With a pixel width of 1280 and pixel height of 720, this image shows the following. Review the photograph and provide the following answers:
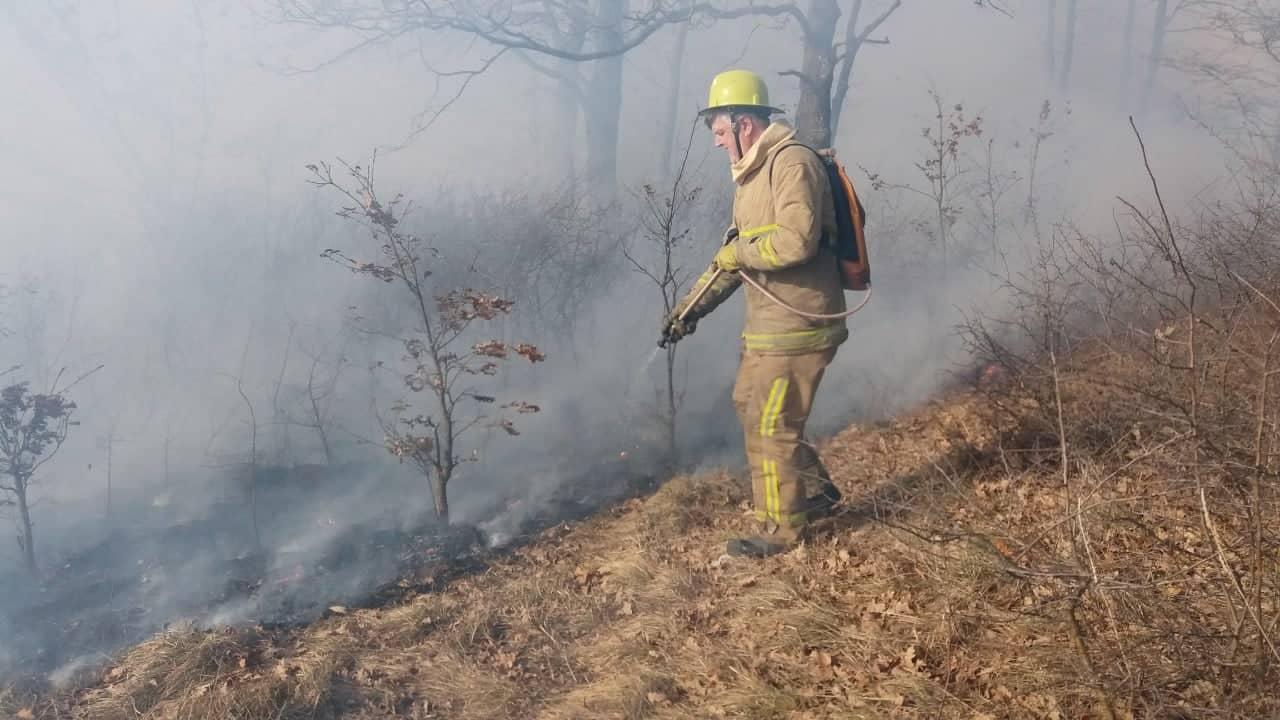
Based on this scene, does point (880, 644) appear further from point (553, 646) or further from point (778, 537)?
point (553, 646)

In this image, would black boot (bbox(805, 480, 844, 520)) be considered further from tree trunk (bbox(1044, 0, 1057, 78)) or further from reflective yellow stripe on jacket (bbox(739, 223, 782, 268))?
tree trunk (bbox(1044, 0, 1057, 78))

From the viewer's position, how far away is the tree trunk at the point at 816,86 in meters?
8.04

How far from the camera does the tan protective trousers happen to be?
3459 millimetres

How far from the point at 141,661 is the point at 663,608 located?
228 cm

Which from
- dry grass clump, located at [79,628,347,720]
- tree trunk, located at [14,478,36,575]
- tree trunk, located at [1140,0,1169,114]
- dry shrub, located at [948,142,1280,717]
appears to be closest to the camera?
dry shrub, located at [948,142,1280,717]

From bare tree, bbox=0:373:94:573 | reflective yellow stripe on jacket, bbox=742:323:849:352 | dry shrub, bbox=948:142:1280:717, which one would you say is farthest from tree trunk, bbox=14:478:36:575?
dry shrub, bbox=948:142:1280:717

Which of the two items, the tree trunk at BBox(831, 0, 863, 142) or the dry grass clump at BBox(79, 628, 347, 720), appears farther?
the tree trunk at BBox(831, 0, 863, 142)

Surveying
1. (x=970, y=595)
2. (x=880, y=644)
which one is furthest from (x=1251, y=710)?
(x=880, y=644)

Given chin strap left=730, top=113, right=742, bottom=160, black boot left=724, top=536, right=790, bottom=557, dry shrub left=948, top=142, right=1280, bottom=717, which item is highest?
chin strap left=730, top=113, right=742, bottom=160

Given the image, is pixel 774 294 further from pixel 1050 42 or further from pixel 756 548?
pixel 1050 42

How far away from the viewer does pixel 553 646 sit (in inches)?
130

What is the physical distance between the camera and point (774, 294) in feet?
11.4

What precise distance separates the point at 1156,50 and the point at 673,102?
1345 centimetres

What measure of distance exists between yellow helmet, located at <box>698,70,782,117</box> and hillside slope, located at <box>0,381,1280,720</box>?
1.85 meters
